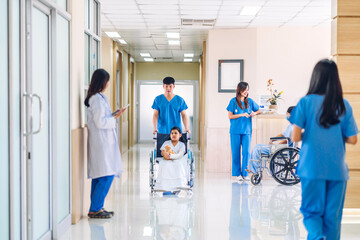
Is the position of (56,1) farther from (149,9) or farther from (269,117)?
(269,117)

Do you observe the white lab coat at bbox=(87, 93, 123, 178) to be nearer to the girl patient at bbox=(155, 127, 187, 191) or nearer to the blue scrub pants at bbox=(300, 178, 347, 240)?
the girl patient at bbox=(155, 127, 187, 191)

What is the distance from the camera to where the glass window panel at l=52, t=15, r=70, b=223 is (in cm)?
379

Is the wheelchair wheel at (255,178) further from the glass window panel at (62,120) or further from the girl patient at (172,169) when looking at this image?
the glass window panel at (62,120)

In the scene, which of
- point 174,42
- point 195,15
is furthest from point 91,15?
point 174,42

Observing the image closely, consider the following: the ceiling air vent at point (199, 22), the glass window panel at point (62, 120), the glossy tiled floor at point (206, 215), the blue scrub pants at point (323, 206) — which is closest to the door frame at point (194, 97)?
the ceiling air vent at point (199, 22)

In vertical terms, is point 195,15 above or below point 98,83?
above

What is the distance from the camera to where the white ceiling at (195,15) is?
6293 mm

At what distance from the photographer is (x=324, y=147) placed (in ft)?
9.37

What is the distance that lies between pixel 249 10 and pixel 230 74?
1.67 m

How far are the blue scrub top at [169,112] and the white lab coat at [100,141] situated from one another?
1.73 metres

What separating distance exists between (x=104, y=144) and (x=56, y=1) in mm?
1347

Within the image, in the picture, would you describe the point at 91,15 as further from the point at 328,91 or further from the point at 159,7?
the point at 328,91

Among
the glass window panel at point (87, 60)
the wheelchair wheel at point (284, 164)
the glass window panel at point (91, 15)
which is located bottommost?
the wheelchair wheel at point (284, 164)

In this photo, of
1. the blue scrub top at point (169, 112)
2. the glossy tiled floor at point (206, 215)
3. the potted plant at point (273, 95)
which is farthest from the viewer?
the potted plant at point (273, 95)
